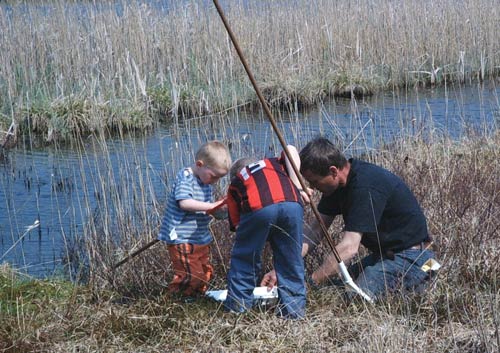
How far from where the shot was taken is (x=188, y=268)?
413 cm

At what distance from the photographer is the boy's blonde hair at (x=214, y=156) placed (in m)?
3.91

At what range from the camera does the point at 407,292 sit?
3.87m

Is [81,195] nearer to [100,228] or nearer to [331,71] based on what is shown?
[100,228]

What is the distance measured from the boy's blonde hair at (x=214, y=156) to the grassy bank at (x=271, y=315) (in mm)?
684

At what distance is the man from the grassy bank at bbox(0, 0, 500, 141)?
385cm

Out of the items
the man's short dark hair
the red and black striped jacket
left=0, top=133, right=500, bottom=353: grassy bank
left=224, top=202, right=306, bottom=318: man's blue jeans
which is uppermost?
the man's short dark hair

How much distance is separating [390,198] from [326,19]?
764 centimetres

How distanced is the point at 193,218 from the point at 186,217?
0.11 ft

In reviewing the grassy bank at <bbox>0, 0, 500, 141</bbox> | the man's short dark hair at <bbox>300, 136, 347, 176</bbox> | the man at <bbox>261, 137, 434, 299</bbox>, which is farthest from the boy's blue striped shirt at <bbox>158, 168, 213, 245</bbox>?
the grassy bank at <bbox>0, 0, 500, 141</bbox>

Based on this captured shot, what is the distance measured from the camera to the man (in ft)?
12.4

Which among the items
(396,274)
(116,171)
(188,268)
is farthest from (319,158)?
(116,171)

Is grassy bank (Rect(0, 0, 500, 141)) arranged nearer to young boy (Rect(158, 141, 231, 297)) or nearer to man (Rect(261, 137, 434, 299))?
young boy (Rect(158, 141, 231, 297))

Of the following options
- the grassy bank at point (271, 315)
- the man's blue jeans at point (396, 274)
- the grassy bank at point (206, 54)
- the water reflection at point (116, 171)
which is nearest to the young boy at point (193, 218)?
the grassy bank at point (271, 315)

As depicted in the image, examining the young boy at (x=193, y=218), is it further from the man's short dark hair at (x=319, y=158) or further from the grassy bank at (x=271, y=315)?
the man's short dark hair at (x=319, y=158)
